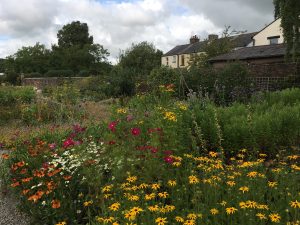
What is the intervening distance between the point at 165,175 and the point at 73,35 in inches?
2554

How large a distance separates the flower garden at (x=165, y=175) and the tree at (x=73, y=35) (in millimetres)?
61477

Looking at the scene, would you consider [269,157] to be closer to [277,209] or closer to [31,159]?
[277,209]

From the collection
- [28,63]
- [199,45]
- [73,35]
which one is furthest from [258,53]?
[73,35]

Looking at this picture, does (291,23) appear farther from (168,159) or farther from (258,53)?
(168,159)

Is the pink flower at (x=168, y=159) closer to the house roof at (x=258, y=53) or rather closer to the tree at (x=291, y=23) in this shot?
the tree at (x=291, y=23)

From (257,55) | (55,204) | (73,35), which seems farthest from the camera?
(73,35)

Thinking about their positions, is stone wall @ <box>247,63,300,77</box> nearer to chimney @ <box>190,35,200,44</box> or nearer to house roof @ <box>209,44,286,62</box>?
house roof @ <box>209,44,286,62</box>

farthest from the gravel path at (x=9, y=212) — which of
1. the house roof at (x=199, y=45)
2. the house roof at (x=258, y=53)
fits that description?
the house roof at (x=199, y=45)

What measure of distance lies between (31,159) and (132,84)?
606 inches

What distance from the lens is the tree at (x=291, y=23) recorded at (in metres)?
18.1

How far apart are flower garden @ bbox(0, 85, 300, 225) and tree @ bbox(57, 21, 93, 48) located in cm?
6148

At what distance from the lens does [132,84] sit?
2038cm

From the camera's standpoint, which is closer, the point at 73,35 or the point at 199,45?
the point at 199,45

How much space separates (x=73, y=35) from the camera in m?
65.9
